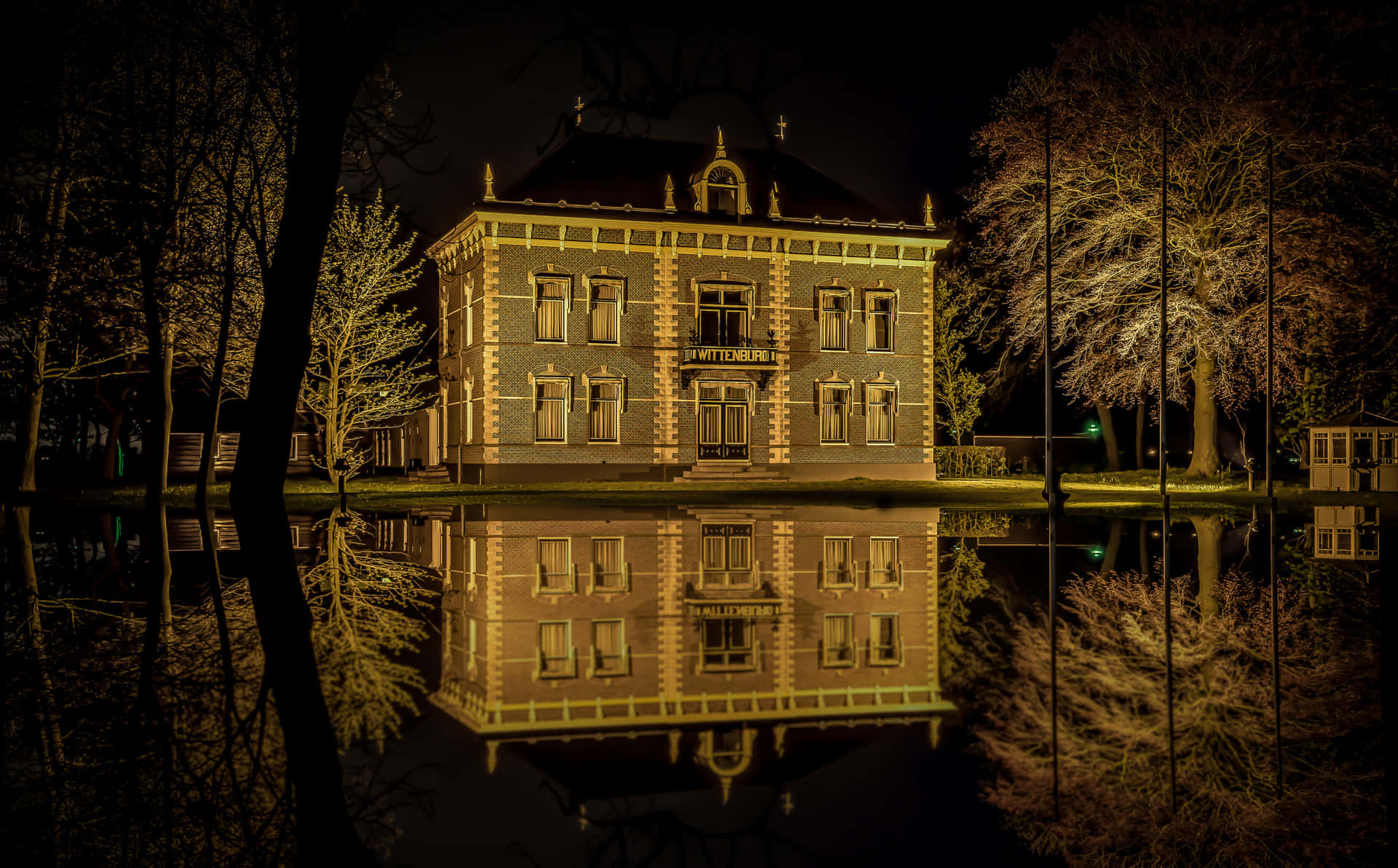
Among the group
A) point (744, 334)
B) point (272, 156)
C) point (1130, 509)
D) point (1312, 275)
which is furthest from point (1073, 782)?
point (744, 334)

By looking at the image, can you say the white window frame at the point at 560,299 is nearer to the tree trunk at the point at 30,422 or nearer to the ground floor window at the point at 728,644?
the tree trunk at the point at 30,422

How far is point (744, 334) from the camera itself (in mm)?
34844

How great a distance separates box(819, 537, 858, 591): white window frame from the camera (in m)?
8.58

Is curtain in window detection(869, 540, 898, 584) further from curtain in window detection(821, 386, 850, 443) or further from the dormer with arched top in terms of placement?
the dormer with arched top

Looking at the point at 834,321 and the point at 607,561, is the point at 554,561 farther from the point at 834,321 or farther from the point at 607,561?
the point at 834,321

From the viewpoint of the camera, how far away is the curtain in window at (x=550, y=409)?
32.8 meters

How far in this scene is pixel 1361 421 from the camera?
26.3 metres

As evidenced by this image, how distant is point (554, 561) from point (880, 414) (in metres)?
26.4

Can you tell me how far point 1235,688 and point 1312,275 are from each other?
80.1ft

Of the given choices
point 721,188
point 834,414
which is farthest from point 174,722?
point 834,414

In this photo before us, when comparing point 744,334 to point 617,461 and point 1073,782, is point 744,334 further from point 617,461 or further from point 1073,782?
point 1073,782

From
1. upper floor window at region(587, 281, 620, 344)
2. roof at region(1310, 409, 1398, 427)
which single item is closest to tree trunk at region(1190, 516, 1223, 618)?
roof at region(1310, 409, 1398, 427)

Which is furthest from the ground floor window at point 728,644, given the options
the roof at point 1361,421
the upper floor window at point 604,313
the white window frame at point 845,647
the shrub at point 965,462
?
the shrub at point 965,462

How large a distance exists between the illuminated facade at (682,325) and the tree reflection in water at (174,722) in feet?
82.0
